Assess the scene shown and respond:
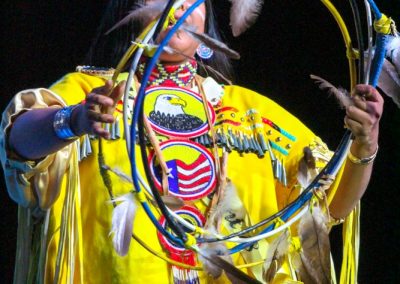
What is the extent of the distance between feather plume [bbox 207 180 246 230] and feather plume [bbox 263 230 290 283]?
96mm

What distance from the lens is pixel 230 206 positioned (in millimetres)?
2160

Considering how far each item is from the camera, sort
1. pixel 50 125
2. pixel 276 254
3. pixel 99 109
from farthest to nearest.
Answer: pixel 276 254
pixel 50 125
pixel 99 109

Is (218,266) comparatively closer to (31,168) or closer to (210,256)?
(210,256)

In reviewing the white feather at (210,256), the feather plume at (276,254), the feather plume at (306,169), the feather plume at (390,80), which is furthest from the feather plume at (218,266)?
the feather plume at (390,80)

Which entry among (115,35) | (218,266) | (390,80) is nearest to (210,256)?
(218,266)

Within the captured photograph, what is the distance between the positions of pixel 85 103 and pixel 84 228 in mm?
345

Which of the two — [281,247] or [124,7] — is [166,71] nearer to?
[124,7]

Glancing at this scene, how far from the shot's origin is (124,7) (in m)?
2.42

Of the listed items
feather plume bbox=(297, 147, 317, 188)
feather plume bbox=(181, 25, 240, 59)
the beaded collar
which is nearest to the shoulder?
the beaded collar

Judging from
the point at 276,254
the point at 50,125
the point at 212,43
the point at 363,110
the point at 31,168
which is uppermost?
the point at 212,43

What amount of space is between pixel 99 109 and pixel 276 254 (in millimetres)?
506

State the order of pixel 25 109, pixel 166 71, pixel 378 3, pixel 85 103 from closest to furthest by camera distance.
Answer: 1. pixel 85 103
2. pixel 25 109
3. pixel 166 71
4. pixel 378 3

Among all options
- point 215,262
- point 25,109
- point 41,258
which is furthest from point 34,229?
point 215,262

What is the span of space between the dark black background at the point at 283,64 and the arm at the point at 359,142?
654 mm
